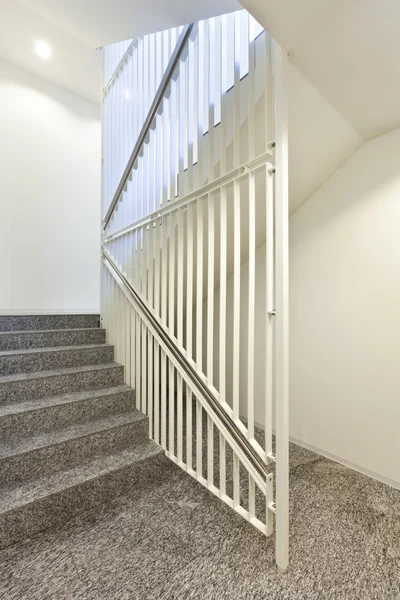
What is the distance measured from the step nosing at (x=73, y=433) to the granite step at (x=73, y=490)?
6.2 inches

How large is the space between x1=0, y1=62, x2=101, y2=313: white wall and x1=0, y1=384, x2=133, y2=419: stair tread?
159cm

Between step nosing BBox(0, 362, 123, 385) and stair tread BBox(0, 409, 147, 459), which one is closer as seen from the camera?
stair tread BBox(0, 409, 147, 459)

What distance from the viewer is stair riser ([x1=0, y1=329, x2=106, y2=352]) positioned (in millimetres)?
2171

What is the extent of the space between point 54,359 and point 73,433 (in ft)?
2.12

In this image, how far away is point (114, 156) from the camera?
105 inches

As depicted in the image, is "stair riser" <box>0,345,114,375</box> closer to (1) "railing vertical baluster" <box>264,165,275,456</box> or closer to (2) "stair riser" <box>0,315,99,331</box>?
(2) "stair riser" <box>0,315,99,331</box>

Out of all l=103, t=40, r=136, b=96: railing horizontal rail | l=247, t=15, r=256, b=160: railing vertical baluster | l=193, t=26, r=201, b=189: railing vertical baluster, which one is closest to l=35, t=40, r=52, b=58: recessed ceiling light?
l=103, t=40, r=136, b=96: railing horizontal rail

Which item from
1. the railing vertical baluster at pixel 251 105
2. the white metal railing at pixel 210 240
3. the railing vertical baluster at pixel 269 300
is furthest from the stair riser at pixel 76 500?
the railing vertical baluster at pixel 251 105

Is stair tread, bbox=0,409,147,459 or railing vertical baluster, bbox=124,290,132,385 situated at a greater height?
railing vertical baluster, bbox=124,290,132,385

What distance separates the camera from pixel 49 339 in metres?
2.34

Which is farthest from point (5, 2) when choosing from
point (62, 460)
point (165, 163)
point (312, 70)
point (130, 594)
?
point (130, 594)

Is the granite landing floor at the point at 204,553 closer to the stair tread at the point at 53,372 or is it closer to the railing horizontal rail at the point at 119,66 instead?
the stair tread at the point at 53,372

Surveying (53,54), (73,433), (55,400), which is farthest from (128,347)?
(53,54)

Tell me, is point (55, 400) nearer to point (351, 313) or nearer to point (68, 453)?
point (68, 453)
